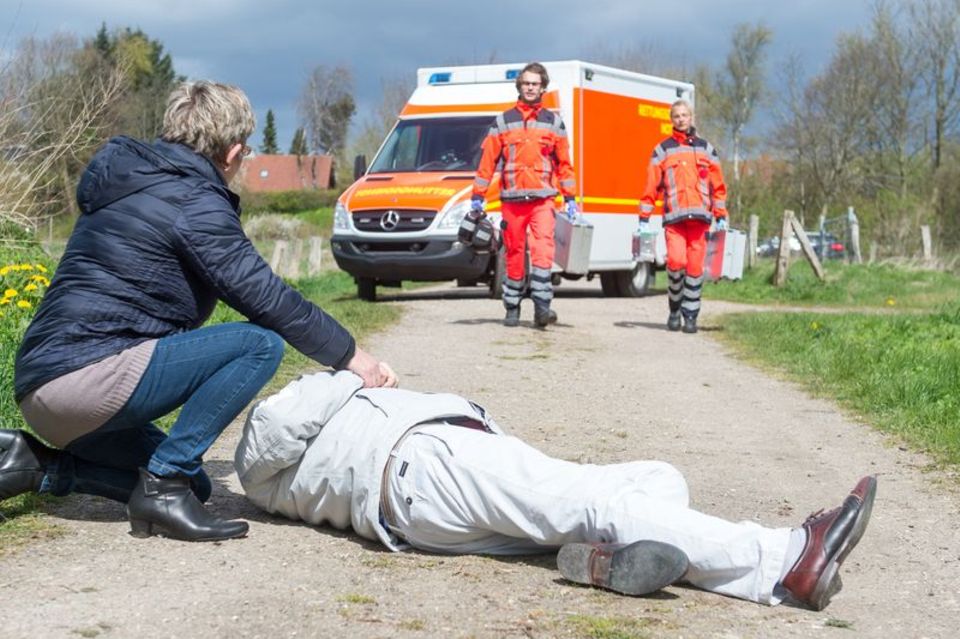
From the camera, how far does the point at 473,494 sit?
4.04 metres

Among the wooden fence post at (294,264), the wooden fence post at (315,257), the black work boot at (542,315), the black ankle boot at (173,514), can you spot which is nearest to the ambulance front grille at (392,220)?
the black work boot at (542,315)

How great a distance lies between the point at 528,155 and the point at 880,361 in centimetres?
394

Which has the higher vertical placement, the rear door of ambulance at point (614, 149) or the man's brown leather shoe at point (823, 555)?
the rear door of ambulance at point (614, 149)

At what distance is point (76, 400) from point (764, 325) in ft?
30.7

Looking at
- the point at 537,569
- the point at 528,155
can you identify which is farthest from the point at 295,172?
the point at 537,569

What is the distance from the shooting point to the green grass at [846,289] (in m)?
18.4

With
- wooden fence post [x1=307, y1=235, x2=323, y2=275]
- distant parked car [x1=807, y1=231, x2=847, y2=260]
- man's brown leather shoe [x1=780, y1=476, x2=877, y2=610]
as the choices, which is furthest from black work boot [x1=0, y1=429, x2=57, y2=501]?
distant parked car [x1=807, y1=231, x2=847, y2=260]

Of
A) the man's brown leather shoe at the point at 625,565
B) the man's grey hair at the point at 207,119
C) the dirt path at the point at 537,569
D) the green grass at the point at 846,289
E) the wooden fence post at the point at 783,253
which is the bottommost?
the dirt path at the point at 537,569

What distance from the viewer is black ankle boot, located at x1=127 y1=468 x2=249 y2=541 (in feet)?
14.2

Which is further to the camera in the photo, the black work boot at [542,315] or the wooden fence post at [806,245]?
the wooden fence post at [806,245]

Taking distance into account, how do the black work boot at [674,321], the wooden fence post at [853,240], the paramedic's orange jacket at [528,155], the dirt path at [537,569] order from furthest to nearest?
the wooden fence post at [853,240], the black work boot at [674,321], the paramedic's orange jacket at [528,155], the dirt path at [537,569]

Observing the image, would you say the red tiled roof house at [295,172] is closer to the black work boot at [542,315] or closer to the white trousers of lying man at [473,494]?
the black work boot at [542,315]

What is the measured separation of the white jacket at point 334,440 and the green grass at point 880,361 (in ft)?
9.80

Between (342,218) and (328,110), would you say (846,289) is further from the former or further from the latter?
(328,110)
